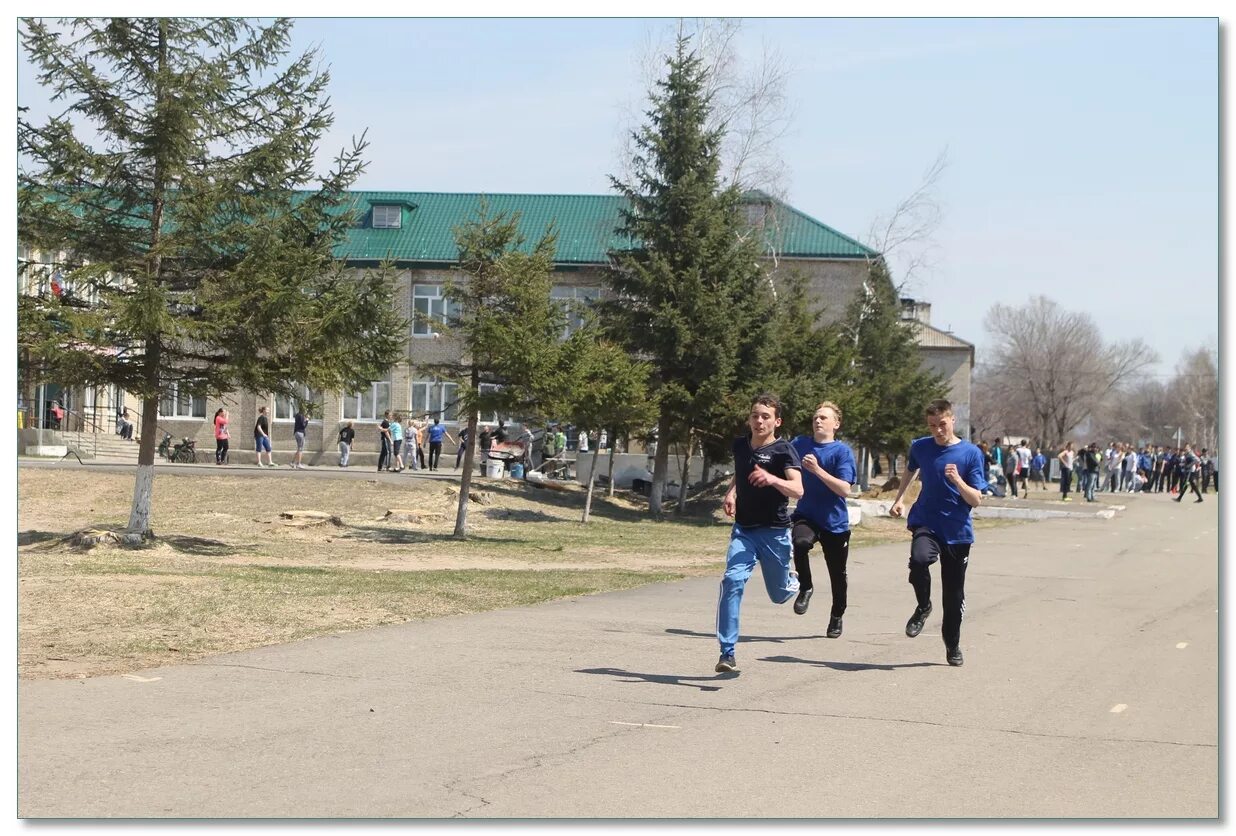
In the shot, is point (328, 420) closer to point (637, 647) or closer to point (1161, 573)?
point (1161, 573)

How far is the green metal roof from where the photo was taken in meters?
57.6

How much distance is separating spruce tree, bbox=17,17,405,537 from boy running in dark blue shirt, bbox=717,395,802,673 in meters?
10.4

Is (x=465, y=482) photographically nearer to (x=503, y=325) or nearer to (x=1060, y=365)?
(x=503, y=325)

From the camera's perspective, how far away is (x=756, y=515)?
31.1ft

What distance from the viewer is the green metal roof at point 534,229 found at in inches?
2266

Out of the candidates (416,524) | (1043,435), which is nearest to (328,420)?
(416,524)

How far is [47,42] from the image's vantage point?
18.3 metres

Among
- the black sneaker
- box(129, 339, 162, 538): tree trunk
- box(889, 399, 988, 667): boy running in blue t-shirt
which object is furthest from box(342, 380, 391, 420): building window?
box(889, 399, 988, 667): boy running in blue t-shirt

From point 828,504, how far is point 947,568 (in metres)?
1.42

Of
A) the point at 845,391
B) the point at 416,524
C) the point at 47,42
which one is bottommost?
the point at 416,524

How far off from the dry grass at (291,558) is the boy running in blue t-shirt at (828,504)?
3.51 meters

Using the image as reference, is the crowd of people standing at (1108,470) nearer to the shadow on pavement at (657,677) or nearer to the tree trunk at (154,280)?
the tree trunk at (154,280)

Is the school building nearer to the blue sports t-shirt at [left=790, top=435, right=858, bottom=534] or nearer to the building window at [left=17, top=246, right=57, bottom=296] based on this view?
the building window at [left=17, top=246, right=57, bottom=296]

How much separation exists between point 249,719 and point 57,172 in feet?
41.9
